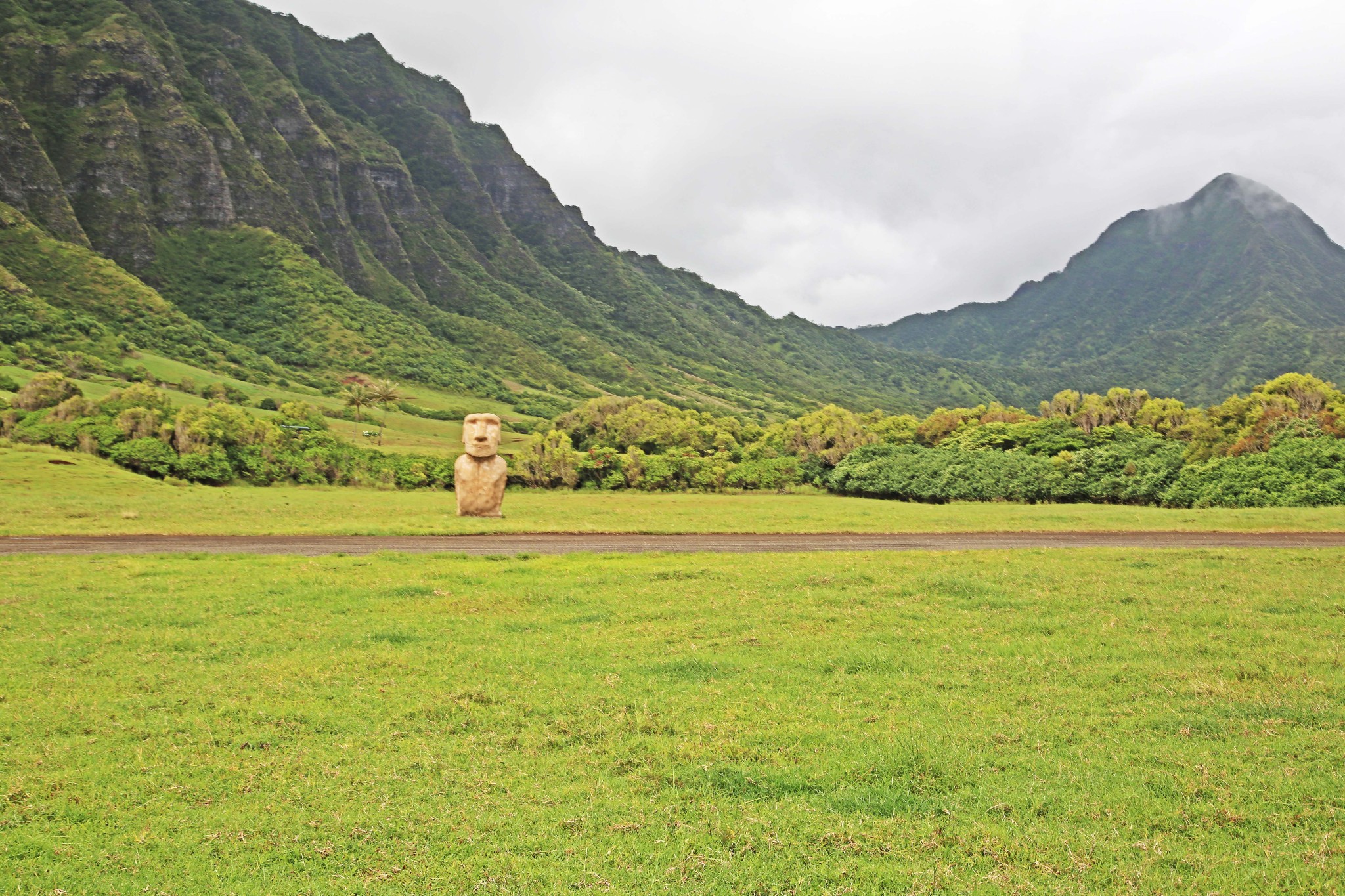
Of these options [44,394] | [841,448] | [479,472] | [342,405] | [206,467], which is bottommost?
[206,467]

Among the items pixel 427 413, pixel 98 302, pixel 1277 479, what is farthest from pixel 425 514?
pixel 98 302

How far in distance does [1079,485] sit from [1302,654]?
43.4 meters

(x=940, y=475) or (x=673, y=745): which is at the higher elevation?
(x=940, y=475)

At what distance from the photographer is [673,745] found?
25.0 feet

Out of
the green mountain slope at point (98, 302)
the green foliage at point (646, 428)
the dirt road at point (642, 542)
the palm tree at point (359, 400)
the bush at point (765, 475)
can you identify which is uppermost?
the green mountain slope at point (98, 302)

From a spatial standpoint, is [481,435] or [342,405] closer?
[481,435]

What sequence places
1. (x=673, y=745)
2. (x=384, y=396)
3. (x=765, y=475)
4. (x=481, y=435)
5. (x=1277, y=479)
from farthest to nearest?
1. (x=384, y=396)
2. (x=765, y=475)
3. (x=1277, y=479)
4. (x=481, y=435)
5. (x=673, y=745)

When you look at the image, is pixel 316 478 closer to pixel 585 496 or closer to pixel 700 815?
pixel 585 496

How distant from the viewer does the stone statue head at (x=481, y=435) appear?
32.3 m

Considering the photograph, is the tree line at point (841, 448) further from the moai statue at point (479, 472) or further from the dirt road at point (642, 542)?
the moai statue at point (479, 472)

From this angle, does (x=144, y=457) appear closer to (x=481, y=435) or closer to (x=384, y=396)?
(x=481, y=435)

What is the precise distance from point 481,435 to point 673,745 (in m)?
26.3

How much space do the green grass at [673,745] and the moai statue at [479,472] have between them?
59.3 feet

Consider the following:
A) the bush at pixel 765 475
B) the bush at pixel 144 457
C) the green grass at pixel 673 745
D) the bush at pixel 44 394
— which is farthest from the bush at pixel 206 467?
the green grass at pixel 673 745
